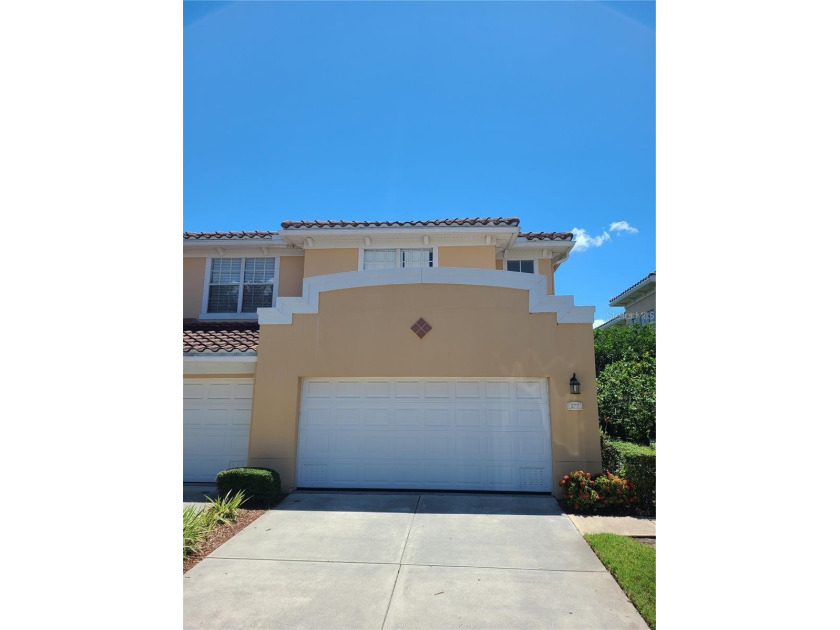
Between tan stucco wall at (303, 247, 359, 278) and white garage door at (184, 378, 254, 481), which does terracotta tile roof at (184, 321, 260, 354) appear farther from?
tan stucco wall at (303, 247, 359, 278)

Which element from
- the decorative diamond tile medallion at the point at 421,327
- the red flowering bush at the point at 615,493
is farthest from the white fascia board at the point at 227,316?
the red flowering bush at the point at 615,493

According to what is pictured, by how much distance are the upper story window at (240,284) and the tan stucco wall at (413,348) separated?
4.02 metres

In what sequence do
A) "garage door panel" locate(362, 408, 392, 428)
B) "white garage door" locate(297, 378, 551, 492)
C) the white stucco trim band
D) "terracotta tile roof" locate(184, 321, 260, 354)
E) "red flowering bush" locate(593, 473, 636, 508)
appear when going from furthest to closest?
"terracotta tile roof" locate(184, 321, 260, 354) < "garage door panel" locate(362, 408, 392, 428) < the white stucco trim band < "white garage door" locate(297, 378, 551, 492) < "red flowering bush" locate(593, 473, 636, 508)

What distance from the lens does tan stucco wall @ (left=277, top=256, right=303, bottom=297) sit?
13.2 metres

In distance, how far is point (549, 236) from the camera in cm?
1345

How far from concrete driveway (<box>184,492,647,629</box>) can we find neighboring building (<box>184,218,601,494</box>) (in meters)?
1.35

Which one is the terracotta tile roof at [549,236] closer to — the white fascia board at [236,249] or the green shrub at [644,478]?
the white fascia board at [236,249]

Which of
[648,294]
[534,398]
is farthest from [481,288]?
[648,294]

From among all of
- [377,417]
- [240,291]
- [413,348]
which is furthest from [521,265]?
[240,291]

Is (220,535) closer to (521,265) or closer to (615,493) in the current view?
(615,493)

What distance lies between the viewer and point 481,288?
9.40 meters

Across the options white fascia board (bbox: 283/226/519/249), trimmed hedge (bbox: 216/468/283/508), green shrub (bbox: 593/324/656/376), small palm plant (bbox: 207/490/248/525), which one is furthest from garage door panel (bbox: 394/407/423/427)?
green shrub (bbox: 593/324/656/376)

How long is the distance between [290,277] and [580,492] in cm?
963

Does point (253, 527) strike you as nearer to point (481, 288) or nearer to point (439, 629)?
point (439, 629)
